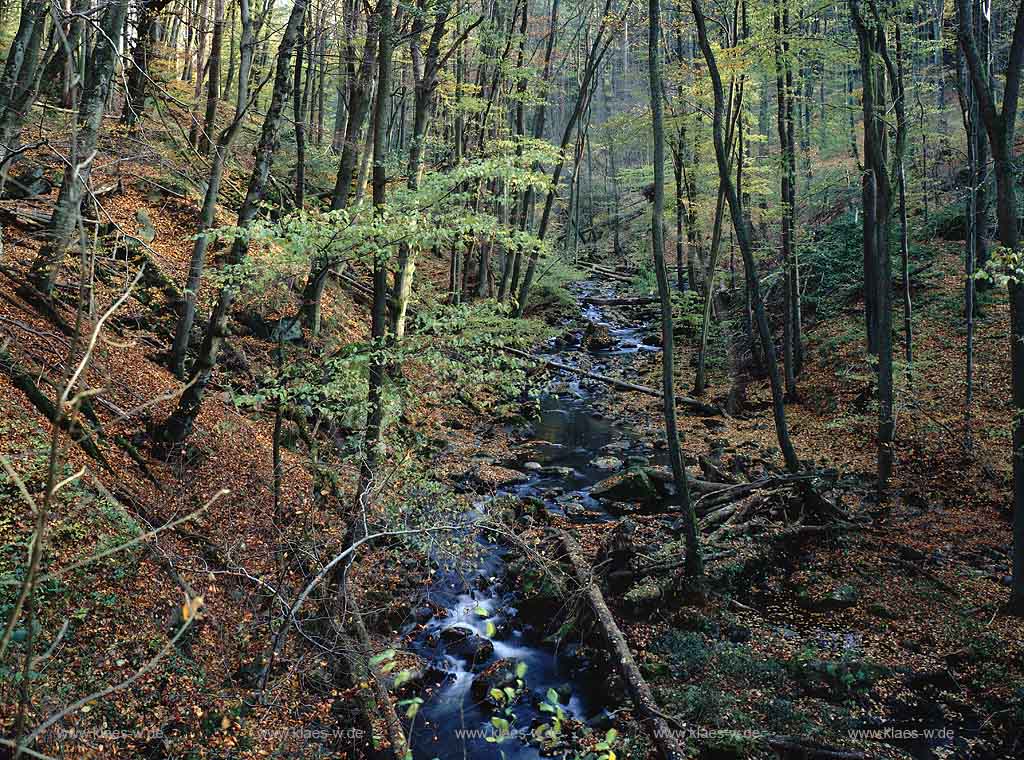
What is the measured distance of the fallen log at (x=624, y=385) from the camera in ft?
59.3

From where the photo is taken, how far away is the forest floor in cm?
564

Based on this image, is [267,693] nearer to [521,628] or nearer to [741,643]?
[521,628]

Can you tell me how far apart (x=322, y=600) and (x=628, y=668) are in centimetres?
347

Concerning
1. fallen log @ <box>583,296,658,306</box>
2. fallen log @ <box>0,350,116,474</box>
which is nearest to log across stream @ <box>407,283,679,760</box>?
fallen log @ <box>0,350,116,474</box>

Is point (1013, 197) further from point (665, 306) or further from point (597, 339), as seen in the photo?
point (597, 339)

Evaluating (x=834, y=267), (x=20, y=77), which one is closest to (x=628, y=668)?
(x=20, y=77)

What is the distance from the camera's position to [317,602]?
7512 millimetres

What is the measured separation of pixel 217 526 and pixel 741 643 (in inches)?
270

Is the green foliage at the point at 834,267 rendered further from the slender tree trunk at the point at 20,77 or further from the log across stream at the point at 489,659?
the slender tree trunk at the point at 20,77

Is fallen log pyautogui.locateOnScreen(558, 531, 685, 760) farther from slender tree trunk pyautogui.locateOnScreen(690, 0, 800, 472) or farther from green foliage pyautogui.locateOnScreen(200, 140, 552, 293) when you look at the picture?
green foliage pyautogui.locateOnScreen(200, 140, 552, 293)

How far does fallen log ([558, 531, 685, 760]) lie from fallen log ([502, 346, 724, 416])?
9.39 metres

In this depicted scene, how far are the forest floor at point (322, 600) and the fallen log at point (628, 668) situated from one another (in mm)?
296

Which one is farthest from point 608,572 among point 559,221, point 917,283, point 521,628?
point 559,221

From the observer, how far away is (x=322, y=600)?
6.89 meters
